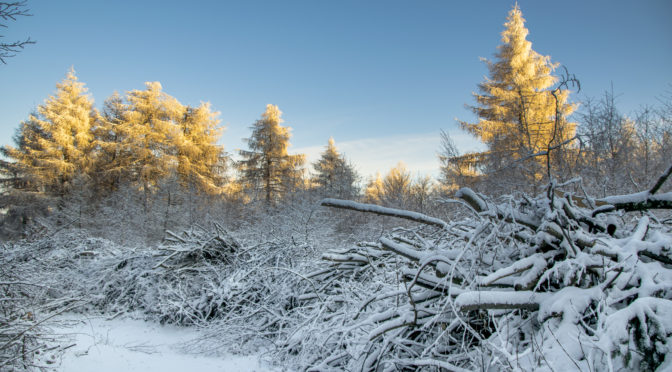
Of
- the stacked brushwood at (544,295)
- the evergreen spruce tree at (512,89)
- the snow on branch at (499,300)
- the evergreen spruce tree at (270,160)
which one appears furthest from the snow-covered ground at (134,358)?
the evergreen spruce tree at (270,160)

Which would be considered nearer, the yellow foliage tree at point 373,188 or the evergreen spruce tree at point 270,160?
the evergreen spruce tree at point 270,160

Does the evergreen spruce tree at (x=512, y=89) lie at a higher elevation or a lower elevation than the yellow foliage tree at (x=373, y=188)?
higher

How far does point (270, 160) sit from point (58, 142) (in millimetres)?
13597

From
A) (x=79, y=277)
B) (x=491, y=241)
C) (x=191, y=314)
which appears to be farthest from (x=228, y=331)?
(x=79, y=277)

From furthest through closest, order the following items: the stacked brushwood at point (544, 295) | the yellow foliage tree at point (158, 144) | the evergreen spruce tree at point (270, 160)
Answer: the evergreen spruce tree at point (270, 160), the yellow foliage tree at point (158, 144), the stacked brushwood at point (544, 295)

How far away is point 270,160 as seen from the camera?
24.1 metres

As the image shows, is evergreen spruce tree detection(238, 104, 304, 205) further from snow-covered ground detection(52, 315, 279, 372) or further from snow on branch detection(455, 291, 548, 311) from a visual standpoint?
snow on branch detection(455, 291, 548, 311)

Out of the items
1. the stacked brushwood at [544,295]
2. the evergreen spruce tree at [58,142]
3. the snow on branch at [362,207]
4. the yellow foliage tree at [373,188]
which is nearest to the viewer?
the stacked brushwood at [544,295]

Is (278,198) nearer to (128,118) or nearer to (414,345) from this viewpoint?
(128,118)

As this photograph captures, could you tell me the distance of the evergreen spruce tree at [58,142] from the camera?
832 inches

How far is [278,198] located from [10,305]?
20.3 metres

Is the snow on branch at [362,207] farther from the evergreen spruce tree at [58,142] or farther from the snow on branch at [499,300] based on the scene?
the evergreen spruce tree at [58,142]

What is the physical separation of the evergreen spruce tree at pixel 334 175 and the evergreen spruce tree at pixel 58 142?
635 inches

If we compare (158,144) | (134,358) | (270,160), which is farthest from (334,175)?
(134,358)
